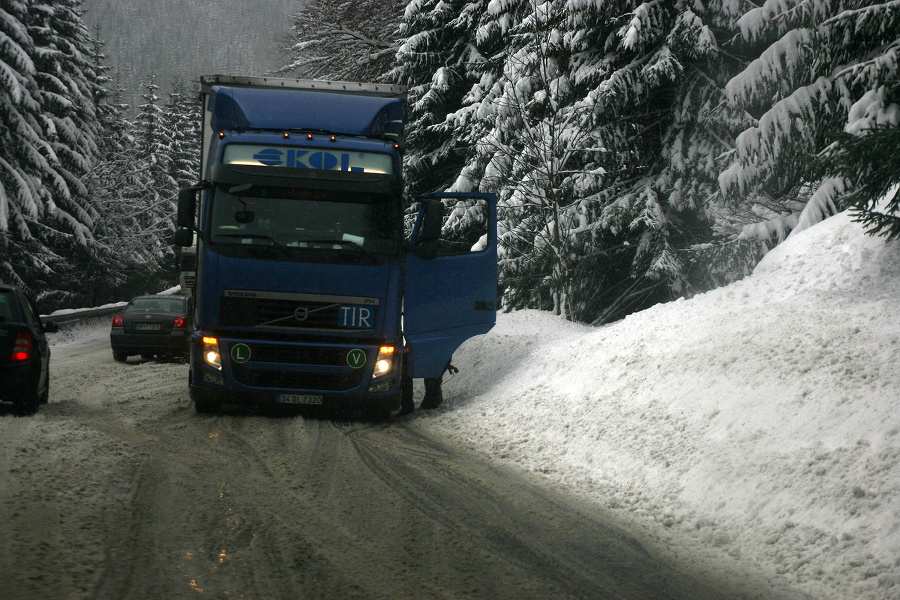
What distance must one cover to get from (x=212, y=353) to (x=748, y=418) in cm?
579

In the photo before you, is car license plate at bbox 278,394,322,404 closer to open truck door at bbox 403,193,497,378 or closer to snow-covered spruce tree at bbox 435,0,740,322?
open truck door at bbox 403,193,497,378

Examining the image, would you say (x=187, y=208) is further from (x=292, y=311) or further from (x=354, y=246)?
(x=354, y=246)

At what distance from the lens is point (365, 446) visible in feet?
28.8

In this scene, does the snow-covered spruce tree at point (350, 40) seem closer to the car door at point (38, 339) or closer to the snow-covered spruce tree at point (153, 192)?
the car door at point (38, 339)

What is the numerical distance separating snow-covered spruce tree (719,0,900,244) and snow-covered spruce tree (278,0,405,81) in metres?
17.1

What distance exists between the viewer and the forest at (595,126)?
1227 cm

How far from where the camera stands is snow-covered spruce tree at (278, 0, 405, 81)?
29.5 meters

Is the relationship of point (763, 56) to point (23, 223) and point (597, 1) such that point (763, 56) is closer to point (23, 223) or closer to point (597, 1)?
point (597, 1)

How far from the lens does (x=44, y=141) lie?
28.5m

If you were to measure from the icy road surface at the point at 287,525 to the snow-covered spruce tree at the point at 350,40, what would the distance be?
73.2ft

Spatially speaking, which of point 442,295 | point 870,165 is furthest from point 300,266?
point 870,165

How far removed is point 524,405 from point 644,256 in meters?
8.44

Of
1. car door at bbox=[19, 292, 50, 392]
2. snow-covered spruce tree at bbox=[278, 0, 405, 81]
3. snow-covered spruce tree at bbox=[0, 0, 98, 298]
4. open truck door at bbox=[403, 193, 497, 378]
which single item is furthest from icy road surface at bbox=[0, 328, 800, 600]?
snow-covered spruce tree at bbox=[278, 0, 405, 81]

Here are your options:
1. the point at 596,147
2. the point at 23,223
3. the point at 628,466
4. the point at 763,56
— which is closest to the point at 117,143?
the point at 23,223
